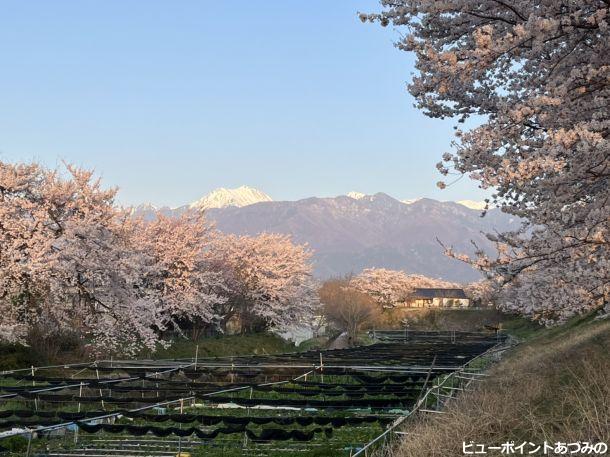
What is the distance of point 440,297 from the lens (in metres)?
96.4

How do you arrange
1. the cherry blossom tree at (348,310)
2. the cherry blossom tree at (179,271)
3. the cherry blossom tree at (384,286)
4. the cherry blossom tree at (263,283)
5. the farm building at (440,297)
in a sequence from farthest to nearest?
the farm building at (440,297) → the cherry blossom tree at (384,286) → the cherry blossom tree at (348,310) → the cherry blossom tree at (263,283) → the cherry blossom tree at (179,271)

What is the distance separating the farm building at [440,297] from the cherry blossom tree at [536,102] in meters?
76.2

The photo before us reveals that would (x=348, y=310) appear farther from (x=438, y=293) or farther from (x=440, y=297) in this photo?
(x=438, y=293)

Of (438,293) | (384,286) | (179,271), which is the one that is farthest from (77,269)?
(438,293)

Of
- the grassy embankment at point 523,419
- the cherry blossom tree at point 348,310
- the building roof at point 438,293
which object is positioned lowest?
the grassy embankment at point 523,419

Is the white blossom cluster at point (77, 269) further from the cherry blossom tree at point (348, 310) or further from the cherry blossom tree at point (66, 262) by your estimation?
the cherry blossom tree at point (348, 310)

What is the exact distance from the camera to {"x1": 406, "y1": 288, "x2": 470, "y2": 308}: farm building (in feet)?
291

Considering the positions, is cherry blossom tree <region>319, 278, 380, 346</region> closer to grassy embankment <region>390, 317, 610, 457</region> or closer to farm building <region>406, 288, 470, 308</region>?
farm building <region>406, 288, 470, 308</region>

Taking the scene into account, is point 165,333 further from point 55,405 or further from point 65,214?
point 55,405

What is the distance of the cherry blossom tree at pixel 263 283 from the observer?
4425 centimetres

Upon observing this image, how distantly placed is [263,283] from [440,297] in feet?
188

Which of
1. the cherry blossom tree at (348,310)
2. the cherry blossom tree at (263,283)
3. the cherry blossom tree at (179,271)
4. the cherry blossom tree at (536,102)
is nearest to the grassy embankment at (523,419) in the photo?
the cherry blossom tree at (536,102)

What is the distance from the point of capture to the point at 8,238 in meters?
24.2

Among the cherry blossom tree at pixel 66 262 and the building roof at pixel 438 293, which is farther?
the building roof at pixel 438 293
